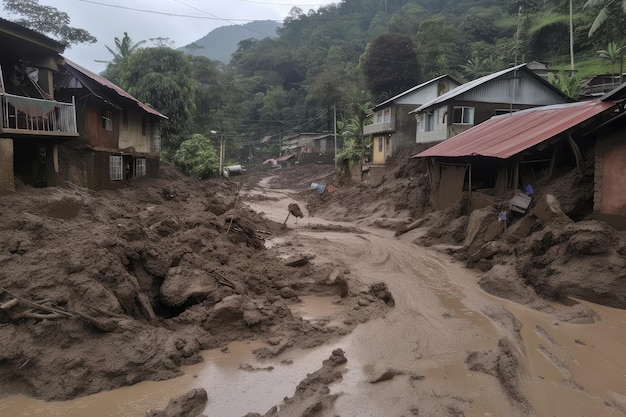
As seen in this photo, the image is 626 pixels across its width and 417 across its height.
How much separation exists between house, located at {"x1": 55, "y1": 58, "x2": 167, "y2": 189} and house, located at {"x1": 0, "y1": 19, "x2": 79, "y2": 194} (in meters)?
0.95

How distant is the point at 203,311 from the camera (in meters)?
8.15

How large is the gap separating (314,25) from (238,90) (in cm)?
4111

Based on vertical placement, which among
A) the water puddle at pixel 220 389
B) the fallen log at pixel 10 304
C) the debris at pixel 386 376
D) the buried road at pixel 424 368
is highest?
the fallen log at pixel 10 304

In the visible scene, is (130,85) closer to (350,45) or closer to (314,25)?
(350,45)

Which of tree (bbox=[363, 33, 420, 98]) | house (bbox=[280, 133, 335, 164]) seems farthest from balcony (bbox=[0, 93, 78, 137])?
house (bbox=[280, 133, 335, 164])

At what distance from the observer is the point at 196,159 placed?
31969 millimetres

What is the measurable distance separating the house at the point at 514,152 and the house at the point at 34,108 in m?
14.8

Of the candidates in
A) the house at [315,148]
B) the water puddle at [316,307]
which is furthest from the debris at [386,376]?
the house at [315,148]

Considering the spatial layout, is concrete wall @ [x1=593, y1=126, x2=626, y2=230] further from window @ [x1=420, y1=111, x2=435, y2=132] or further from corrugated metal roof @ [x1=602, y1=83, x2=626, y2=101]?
window @ [x1=420, y1=111, x2=435, y2=132]

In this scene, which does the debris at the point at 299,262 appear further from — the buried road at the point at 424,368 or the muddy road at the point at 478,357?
the muddy road at the point at 478,357

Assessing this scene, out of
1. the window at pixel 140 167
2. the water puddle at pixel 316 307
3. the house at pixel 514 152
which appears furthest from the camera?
the window at pixel 140 167

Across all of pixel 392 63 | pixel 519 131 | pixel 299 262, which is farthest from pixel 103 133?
pixel 392 63

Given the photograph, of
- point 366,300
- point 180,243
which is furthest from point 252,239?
point 366,300

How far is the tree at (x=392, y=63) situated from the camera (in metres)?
43.4
